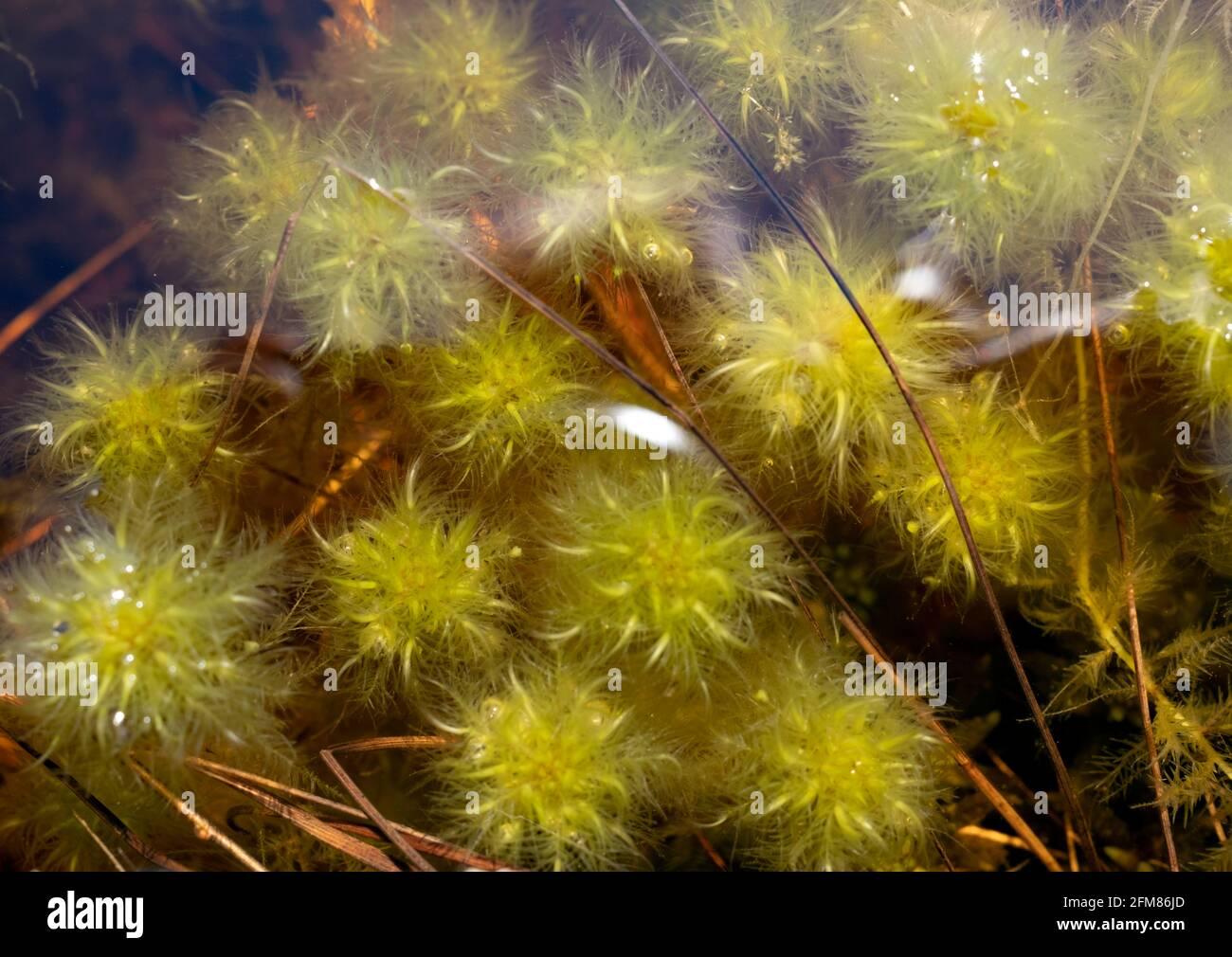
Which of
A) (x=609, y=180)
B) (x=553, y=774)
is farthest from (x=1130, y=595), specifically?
(x=609, y=180)

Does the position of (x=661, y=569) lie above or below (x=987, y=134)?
below

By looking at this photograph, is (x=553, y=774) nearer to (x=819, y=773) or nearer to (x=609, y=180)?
(x=819, y=773)

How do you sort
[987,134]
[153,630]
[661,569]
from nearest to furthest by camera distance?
[153,630]
[661,569]
[987,134]

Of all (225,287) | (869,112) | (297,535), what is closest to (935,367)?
(869,112)

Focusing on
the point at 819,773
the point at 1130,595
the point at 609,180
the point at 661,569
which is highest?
the point at 609,180

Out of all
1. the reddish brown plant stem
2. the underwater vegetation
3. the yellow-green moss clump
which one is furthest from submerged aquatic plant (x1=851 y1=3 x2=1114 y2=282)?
the yellow-green moss clump

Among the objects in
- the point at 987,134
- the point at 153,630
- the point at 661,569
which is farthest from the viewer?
the point at 987,134

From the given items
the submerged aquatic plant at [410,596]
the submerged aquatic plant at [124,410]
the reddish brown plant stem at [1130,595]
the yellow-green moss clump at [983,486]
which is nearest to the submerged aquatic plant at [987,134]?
the reddish brown plant stem at [1130,595]

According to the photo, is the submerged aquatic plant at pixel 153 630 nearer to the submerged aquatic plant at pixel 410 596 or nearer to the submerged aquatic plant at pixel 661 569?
the submerged aquatic plant at pixel 410 596
